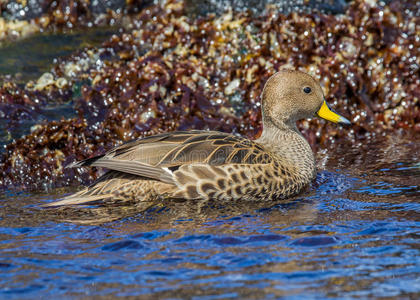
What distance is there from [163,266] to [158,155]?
1.80m

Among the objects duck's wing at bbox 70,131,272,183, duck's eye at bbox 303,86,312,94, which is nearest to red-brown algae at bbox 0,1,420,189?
duck's eye at bbox 303,86,312,94

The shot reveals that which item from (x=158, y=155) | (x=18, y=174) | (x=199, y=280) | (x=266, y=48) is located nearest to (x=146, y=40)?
(x=266, y=48)

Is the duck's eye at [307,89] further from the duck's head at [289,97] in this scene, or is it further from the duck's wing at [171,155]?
the duck's wing at [171,155]

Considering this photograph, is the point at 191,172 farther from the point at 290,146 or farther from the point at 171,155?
the point at 290,146

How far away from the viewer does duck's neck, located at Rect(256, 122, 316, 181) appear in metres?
6.44

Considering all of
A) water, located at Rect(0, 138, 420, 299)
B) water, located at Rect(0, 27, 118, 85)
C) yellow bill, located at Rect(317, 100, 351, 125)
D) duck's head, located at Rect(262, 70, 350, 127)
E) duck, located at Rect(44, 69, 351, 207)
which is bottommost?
water, located at Rect(0, 138, 420, 299)

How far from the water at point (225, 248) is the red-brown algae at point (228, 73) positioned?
2029mm

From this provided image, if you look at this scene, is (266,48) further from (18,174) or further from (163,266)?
(163,266)

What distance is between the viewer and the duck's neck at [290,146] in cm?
644

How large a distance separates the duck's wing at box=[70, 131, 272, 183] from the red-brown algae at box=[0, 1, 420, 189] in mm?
1675

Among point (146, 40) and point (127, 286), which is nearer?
point (127, 286)

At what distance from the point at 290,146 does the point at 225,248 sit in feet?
7.49

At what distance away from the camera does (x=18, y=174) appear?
7133 mm

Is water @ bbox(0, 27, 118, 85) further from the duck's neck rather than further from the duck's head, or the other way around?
the duck's neck
